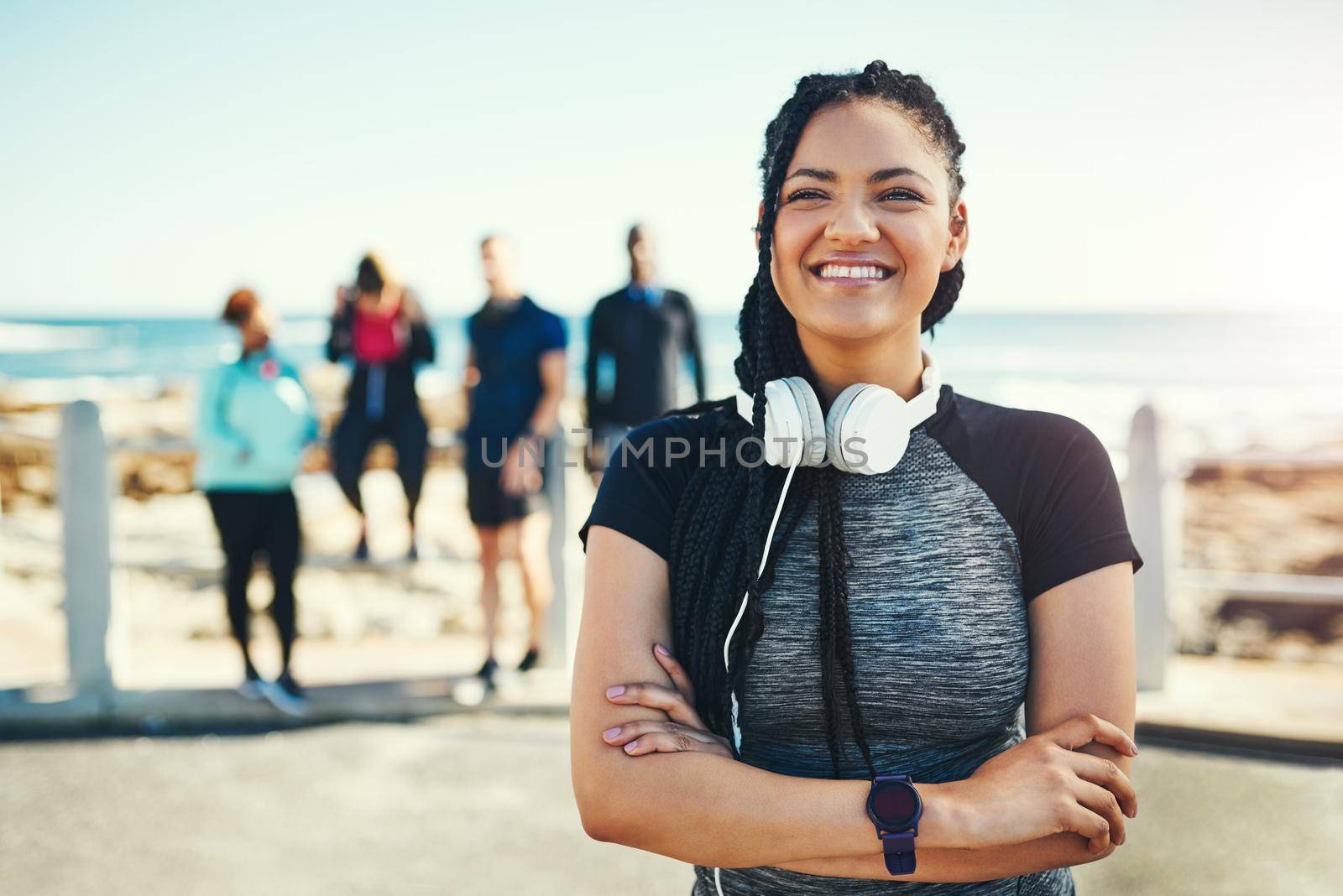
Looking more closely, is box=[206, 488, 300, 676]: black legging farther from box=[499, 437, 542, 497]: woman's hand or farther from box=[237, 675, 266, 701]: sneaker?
box=[499, 437, 542, 497]: woman's hand

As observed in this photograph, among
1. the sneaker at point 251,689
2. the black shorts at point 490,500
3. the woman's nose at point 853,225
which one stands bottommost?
the sneaker at point 251,689

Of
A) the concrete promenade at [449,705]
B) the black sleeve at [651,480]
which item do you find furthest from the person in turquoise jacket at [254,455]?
the black sleeve at [651,480]

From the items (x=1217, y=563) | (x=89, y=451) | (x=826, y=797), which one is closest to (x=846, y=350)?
(x=826, y=797)

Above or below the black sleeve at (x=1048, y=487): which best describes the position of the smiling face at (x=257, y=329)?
above

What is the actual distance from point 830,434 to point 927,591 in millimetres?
281

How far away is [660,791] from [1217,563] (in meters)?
11.0

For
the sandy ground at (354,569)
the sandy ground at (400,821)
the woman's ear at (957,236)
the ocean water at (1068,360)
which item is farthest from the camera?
the ocean water at (1068,360)

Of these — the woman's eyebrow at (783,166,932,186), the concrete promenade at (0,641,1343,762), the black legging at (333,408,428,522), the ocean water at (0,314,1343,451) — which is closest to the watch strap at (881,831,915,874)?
the woman's eyebrow at (783,166,932,186)

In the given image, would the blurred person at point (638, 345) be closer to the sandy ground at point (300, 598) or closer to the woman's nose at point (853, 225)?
the sandy ground at point (300, 598)

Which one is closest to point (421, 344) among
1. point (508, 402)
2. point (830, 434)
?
point (508, 402)

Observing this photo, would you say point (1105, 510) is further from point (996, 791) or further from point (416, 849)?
point (416, 849)

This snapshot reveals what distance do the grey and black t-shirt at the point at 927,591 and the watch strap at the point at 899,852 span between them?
130 mm

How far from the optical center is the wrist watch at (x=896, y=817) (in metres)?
1.32

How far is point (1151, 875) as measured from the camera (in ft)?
10.6
